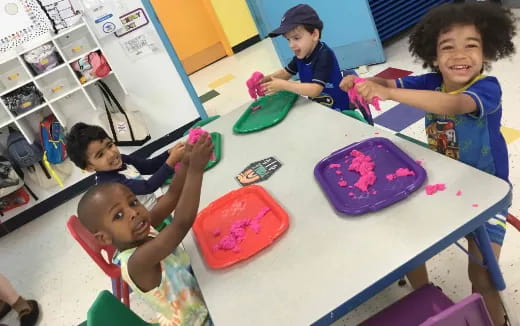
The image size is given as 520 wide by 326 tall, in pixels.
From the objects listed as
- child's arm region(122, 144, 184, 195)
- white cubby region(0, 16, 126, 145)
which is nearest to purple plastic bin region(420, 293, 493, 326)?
child's arm region(122, 144, 184, 195)

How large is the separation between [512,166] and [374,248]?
4.73 feet

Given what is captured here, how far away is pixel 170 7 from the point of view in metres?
5.36

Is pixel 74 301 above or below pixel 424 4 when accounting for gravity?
below

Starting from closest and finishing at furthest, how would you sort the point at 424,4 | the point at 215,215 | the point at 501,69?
the point at 215,215, the point at 501,69, the point at 424,4

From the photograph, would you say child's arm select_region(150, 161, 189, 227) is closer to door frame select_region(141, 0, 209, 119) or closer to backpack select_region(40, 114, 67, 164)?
backpack select_region(40, 114, 67, 164)

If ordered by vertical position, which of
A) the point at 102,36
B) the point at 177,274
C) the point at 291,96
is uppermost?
the point at 102,36

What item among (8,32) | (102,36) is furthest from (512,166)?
(8,32)

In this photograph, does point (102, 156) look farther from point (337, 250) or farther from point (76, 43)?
point (76, 43)

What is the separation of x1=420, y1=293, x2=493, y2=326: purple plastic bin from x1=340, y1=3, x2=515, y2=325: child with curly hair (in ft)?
1.18

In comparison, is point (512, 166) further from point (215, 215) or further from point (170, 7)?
point (170, 7)

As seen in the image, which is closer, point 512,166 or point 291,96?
point 291,96

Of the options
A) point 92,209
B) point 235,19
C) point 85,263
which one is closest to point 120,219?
point 92,209

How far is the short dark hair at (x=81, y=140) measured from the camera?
5.27 feet

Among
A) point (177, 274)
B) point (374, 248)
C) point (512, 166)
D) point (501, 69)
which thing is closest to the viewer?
point (374, 248)
